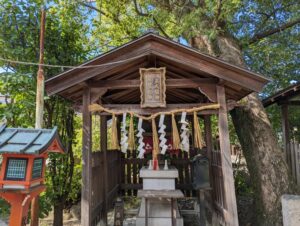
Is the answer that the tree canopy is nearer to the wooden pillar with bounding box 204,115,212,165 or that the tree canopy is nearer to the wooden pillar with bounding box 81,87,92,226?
the wooden pillar with bounding box 81,87,92,226

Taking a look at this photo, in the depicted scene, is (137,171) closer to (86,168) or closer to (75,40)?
(86,168)

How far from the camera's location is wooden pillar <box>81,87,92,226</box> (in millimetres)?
4938

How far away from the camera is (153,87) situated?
5270mm

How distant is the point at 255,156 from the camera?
6773 mm

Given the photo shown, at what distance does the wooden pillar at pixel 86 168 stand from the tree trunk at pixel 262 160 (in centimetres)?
443

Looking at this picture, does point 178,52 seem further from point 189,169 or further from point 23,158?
point 189,169

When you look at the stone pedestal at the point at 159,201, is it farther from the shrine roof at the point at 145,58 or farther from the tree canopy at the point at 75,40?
the tree canopy at the point at 75,40

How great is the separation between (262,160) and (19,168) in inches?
230

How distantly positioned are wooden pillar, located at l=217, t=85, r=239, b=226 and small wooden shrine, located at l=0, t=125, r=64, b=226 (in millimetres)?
3359

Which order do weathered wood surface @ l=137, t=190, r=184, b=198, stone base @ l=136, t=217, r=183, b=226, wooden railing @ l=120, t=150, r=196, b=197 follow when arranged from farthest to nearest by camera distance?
wooden railing @ l=120, t=150, r=196, b=197
stone base @ l=136, t=217, r=183, b=226
weathered wood surface @ l=137, t=190, r=184, b=198

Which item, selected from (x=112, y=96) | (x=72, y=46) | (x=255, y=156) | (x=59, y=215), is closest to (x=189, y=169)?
(x=255, y=156)

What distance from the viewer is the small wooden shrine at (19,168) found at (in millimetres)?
3402

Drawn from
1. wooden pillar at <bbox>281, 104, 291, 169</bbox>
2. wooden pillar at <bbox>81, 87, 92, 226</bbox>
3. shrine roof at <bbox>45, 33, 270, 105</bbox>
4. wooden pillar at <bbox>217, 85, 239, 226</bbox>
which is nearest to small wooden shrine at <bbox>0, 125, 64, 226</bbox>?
wooden pillar at <bbox>81, 87, 92, 226</bbox>

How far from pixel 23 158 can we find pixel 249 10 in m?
10.1
